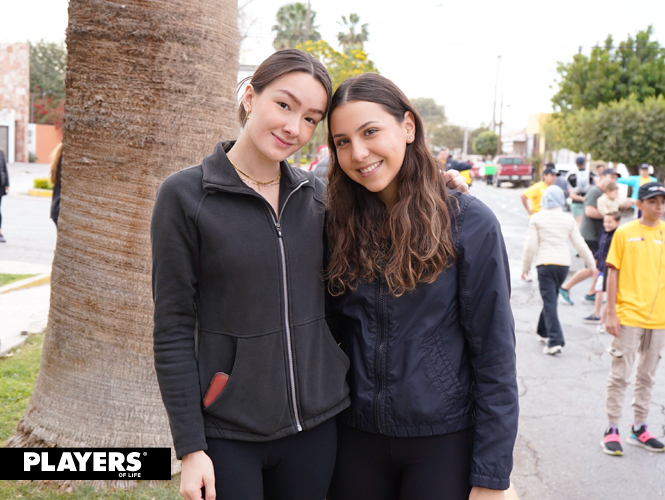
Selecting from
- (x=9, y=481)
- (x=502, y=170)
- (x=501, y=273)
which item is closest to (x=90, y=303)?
(x=9, y=481)

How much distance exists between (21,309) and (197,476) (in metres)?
6.49

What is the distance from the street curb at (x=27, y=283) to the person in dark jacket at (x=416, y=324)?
7.13 m

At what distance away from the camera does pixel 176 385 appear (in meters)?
1.88

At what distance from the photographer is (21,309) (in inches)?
291

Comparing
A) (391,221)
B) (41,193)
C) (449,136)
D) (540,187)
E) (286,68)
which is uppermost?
(449,136)

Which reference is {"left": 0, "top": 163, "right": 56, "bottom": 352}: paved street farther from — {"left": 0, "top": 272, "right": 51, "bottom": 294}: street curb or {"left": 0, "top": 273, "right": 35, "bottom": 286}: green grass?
{"left": 0, "top": 273, "right": 35, "bottom": 286}: green grass

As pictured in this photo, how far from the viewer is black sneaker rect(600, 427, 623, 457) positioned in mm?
4766

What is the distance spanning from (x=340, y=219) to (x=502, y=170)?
4112cm

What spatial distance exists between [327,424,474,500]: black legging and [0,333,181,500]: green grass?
172cm

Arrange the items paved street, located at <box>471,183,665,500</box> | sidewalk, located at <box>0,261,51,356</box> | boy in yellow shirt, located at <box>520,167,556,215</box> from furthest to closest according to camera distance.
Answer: boy in yellow shirt, located at <box>520,167,556,215</box>, sidewalk, located at <box>0,261,51,356</box>, paved street, located at <box>471,183,665,500</box>

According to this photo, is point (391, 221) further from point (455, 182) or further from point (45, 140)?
point (45, 140)

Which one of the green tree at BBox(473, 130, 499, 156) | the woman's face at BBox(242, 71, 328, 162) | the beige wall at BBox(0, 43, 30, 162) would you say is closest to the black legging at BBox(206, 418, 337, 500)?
the woman's face at BBox(242, 71, 328, 162)

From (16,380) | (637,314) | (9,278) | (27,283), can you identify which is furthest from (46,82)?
(637,314)

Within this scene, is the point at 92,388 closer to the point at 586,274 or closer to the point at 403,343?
the point at 403,343
